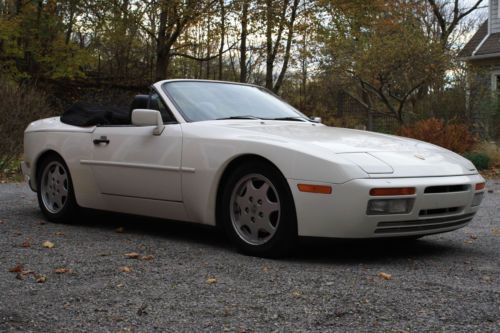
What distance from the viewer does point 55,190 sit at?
6754mm

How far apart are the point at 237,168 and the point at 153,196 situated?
0.95 metres

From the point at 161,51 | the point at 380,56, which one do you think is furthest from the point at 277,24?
the point at 380,56

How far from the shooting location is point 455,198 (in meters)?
4.90

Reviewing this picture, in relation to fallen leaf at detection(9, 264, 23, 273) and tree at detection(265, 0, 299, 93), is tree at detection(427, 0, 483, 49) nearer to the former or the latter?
tree at detection(265, 0, 299, 93)

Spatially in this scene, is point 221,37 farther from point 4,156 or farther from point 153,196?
point 153,196

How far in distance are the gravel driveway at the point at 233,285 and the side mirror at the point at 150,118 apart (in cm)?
91

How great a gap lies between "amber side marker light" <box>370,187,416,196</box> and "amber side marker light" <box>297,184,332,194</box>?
283mm

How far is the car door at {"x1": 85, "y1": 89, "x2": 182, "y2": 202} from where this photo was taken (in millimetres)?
5492

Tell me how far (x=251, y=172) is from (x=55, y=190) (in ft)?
8.62

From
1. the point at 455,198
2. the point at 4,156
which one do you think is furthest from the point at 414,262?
the point at 4,156

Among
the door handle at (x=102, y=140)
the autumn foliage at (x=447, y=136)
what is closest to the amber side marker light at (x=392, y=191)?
the door handle at (x=102, y=140)

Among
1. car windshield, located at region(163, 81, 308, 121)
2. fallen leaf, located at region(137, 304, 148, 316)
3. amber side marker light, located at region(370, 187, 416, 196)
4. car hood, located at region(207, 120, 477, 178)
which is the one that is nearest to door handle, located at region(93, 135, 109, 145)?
car windshield, located at region(163, 81, 308, 121)

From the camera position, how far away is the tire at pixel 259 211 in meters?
4.71

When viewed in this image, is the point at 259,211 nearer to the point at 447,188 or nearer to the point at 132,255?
the point at 132,255
